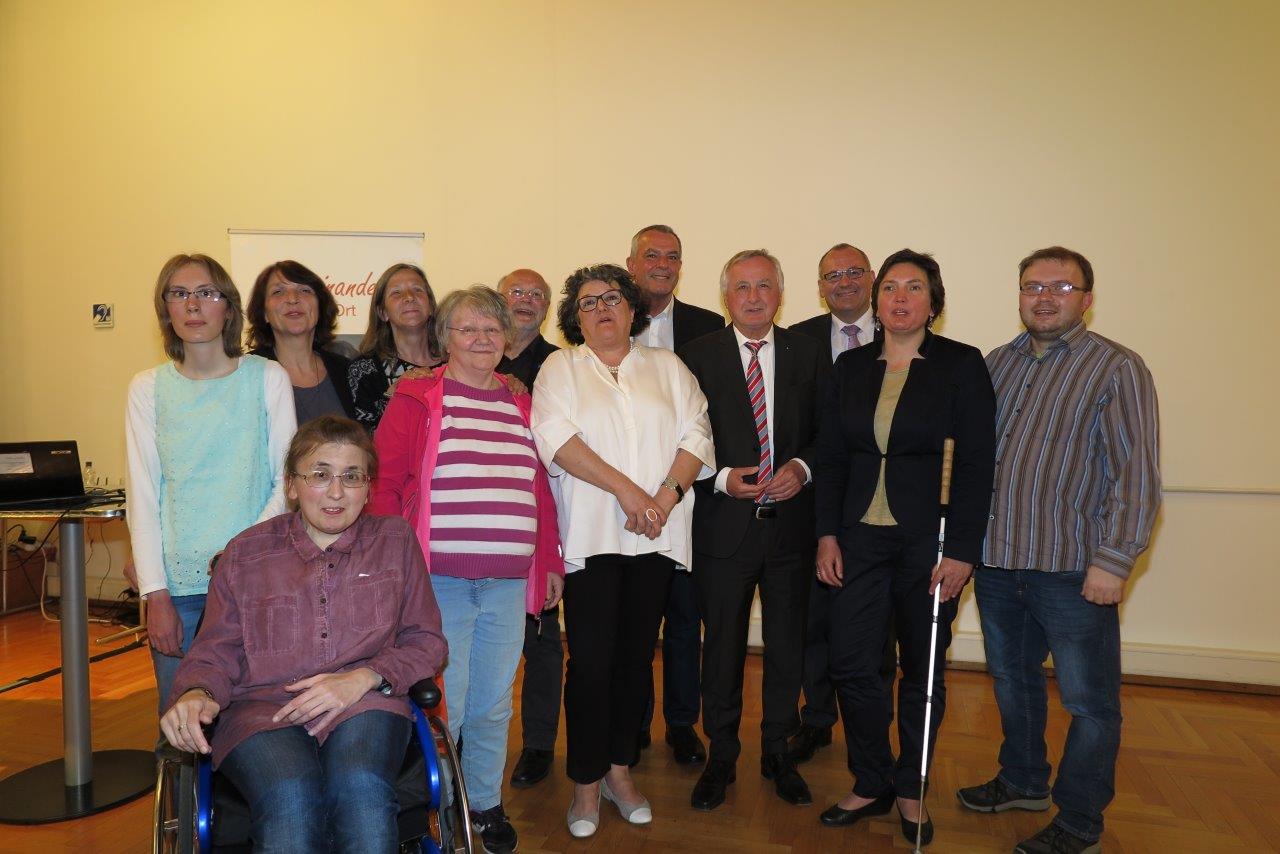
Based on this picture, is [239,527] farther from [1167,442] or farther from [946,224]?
[1167,442]

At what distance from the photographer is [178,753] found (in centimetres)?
181

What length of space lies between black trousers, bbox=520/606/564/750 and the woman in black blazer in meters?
1.04

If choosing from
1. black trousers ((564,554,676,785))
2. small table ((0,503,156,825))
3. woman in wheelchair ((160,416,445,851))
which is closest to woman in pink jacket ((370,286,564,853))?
black trousers ((564,554,676,785))

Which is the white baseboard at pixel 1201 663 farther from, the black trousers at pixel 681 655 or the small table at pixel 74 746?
the small table at pixel 74 746

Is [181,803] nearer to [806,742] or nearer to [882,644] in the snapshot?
[882,644]

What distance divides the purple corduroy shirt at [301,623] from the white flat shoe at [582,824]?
3.19 feet

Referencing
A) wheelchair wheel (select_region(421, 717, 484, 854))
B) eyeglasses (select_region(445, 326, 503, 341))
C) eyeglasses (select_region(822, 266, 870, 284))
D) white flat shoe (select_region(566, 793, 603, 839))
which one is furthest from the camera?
eyeglasses (select_region(822, 266, 870, 284))

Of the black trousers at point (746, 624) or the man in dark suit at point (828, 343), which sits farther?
the man in dark suit at point (828, 343)

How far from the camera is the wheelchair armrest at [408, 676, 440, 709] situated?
1993mm

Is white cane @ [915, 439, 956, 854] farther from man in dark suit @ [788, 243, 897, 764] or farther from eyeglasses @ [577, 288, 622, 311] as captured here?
eyeglasses @ [577, 288, 622, 311]

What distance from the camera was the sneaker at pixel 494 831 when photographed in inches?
104

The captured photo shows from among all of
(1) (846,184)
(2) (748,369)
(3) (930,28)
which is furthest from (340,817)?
(3) (930,28)

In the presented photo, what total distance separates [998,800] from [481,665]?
1.80 metres

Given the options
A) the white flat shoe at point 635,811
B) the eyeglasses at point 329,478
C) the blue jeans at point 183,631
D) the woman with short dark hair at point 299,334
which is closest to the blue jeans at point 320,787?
the eyeglasses at point 329,478
